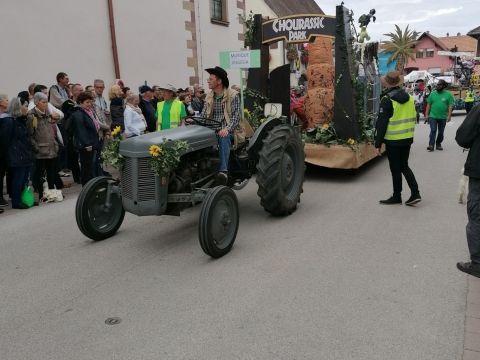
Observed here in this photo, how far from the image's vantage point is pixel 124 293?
3.73 meters

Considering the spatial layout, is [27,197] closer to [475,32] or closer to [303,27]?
[303,27]

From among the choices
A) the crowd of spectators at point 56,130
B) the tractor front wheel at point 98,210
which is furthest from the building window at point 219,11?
the tractor front wheel at point 98,210

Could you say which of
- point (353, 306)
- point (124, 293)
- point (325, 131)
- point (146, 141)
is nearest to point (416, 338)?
point (353, 306)

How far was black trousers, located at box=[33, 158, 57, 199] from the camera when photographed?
7133 millimetres

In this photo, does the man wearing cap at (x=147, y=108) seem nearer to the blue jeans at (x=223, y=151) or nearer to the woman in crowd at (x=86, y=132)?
the woman in crowd at (x=86, y=132)

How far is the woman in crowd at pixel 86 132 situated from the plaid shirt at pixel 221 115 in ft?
8.71

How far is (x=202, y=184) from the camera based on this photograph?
4.94 m

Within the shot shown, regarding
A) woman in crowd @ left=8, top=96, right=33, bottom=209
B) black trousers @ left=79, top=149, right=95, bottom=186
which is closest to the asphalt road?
woman in crowd @ left=8, top=96, right=33, bottom=209

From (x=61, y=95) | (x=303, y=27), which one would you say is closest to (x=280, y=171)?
(x=303, y=27)

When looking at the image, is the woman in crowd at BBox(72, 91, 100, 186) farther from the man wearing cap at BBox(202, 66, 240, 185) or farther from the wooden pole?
the wooden pole

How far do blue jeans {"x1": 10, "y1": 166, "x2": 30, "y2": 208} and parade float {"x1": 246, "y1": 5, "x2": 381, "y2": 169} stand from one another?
4.07m

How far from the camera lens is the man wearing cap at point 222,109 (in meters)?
5.14

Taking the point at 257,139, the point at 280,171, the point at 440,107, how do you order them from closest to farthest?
the point at 280,171 → the point at 257,139 → the point at 440,107

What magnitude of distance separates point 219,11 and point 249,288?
13.4 m
